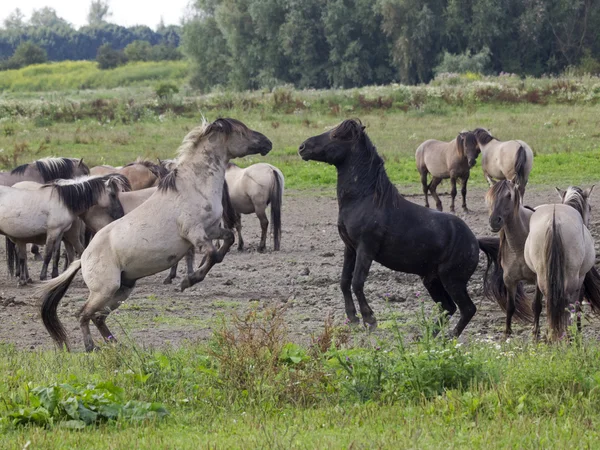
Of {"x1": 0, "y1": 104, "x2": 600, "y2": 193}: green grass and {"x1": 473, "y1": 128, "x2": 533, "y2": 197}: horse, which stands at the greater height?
{"x1": 473, "y1": 128, "x2": 533, "y2": 197}: horse

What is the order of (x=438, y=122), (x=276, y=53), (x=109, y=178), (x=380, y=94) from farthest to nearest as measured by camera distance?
(x=276, y=53) → (x=380, y=94) → (x=438, y=122) → (x=109, y=178)

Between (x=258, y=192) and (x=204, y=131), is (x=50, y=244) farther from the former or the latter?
(x=204, y=131)

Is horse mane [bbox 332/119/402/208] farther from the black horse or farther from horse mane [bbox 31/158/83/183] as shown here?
horse mane [bbox 31/158/83/183]

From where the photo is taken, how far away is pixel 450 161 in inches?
772

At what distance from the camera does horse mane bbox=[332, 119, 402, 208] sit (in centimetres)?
959

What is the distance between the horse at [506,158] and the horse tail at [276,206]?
14.4 feet

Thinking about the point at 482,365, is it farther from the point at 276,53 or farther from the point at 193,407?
the point at 276,53

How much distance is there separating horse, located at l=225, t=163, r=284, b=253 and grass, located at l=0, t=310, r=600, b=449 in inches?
334

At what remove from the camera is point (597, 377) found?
591 centimetres

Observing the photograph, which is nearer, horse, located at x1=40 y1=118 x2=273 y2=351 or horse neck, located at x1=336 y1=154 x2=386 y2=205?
horse, located at x1=40 y1=118 x2=273 y2=351

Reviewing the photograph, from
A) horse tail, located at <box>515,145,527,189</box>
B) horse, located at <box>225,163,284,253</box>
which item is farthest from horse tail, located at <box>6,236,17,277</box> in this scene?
horse tail, located at <box>515,145,527,189</box>

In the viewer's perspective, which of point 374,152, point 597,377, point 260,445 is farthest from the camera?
point 374,152

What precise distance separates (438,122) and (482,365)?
2562 centimetres

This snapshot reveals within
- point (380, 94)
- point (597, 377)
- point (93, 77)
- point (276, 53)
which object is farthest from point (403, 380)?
point (93, 77)
